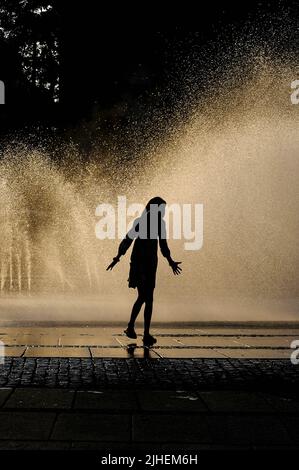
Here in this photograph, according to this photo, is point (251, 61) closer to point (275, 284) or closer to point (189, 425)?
point (275, 284)

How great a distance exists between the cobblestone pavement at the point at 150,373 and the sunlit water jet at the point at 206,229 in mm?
4672

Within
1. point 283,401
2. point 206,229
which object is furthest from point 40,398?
point 206,229

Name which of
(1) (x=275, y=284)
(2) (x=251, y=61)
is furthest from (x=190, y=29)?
(1) (x=275, y=284)

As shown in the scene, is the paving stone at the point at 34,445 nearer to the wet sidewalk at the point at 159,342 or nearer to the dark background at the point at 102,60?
the wet sidewalk at the point at 159,342

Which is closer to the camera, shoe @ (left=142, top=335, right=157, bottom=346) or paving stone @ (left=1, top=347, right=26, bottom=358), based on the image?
paving stone @ (left=1, top=347, right=26, bottom=358)

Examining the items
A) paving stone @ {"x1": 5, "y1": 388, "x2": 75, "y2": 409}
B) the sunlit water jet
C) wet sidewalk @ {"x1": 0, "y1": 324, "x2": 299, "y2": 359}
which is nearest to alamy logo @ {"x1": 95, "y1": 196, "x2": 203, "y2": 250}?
the sunlit water jet

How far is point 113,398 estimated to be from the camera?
23.9ft

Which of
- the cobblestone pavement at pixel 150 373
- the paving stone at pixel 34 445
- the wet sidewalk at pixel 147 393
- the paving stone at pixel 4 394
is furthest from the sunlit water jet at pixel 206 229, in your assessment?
the paving stone at pixel 34 445

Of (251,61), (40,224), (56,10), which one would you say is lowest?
(40,224)

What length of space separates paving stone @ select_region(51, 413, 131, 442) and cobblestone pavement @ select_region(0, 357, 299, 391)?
130 cm

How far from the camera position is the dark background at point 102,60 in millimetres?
41094

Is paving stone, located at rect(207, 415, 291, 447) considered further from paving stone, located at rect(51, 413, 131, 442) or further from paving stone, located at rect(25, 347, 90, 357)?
paving stone, located at rect(25, 347, 90, 357)

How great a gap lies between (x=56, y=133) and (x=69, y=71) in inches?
121

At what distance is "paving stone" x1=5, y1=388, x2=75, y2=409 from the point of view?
22.6 ft
